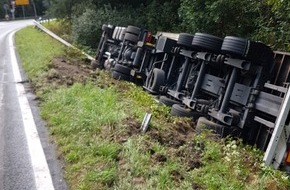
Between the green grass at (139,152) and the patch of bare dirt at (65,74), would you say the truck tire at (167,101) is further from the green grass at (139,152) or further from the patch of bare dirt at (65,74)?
the patch of bare dirt at (65,74)

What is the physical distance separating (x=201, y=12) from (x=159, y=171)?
347 inches

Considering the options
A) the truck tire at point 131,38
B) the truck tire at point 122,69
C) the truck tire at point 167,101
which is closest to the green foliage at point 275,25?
the truck tire at point 167,101

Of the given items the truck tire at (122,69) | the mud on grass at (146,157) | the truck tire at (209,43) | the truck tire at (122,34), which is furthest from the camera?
the truck tire at (122,34)

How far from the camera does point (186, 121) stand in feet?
19.0

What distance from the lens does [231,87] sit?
536 centimetres

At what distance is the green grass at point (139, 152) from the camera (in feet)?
12.3

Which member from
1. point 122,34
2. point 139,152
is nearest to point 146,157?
point 139,152

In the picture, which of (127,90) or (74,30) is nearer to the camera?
(127,90)

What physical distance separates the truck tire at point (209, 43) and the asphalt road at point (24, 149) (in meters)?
2.70

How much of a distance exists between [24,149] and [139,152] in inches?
57.1

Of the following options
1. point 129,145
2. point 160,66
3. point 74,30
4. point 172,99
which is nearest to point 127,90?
point 160,66

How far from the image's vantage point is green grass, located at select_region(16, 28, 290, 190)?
375 cm

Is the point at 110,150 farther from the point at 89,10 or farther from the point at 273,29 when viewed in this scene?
the point at 89,10

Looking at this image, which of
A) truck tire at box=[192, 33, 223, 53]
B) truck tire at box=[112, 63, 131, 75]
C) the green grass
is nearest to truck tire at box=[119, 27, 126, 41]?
truck tire at box=[112, 63, 131, 75]
